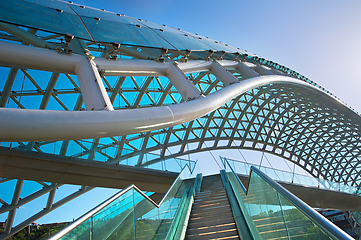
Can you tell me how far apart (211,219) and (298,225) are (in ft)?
16.3

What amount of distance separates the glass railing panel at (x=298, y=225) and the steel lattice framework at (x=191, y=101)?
2.94 metres

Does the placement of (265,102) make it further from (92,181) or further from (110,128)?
(110,128)

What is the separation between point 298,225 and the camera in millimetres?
4355

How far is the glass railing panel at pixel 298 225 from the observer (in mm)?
3734

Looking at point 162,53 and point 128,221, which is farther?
point 162,53

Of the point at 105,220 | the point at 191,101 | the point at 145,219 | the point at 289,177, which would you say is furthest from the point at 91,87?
the point at 289,177

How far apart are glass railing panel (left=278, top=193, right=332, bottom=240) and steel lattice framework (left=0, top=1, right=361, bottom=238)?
294cm

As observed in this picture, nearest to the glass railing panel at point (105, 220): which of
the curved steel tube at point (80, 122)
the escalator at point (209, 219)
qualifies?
the escalator at point (209, 219)

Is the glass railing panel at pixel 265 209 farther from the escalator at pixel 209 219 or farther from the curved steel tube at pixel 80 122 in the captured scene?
the curved steel tube at pixel 80 122

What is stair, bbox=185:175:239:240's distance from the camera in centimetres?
764

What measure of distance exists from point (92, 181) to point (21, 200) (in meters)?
7.29

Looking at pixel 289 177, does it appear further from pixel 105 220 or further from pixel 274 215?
pixel 105 220

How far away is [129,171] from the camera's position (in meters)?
18.2

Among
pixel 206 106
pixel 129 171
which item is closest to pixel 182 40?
pixel 206 106
